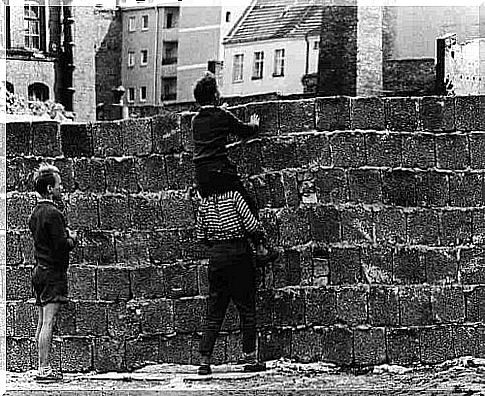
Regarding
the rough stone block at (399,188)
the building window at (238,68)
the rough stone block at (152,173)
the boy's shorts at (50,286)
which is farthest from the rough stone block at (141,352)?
the building window at (238,68)

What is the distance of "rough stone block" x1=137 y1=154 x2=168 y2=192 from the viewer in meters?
6.86

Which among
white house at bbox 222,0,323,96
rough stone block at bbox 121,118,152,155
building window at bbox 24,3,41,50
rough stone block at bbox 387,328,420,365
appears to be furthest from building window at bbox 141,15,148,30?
rough stone block at bbox 387,328,420,365

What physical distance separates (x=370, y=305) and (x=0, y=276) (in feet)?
8.65

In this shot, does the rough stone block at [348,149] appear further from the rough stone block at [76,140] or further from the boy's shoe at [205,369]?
the rough stone block at [76,140]

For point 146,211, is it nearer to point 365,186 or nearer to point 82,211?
point 82,211

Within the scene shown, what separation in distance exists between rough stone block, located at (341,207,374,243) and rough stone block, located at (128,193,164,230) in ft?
3.95

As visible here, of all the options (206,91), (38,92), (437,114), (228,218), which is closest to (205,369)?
(228,218)

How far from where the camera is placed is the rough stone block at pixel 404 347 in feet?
20.5

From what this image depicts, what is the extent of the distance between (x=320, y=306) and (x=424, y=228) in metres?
0.81

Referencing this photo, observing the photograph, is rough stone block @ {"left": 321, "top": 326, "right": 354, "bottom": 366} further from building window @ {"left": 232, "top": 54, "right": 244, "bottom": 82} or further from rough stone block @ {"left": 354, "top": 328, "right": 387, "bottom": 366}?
building window @ {"left": 232, "top": 54, "right": 244, "bottom": 82}

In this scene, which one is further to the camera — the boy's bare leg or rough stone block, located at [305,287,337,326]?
the boy's bare leg

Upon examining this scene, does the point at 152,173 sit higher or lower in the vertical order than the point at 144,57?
lower

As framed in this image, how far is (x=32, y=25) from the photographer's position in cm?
3219

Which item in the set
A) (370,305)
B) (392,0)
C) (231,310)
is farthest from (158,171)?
(392,0)
